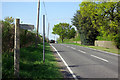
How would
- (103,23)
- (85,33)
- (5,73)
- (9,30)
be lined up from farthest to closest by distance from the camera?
(85,33), (103,23), (9,30), (5,73)

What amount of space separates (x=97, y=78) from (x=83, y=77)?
620 mm

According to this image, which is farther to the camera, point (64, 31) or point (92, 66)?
point (64, 31)

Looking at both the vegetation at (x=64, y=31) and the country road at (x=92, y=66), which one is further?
the vegetation at (x=64, y=31)

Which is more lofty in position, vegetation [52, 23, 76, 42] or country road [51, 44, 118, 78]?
vegetation [52, 23, 76, 42]

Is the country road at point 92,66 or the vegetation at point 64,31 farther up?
the vegetation at point 64,31

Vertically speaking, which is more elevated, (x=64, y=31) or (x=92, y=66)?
(x=64, y=31)

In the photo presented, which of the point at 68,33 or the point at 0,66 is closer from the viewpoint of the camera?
the point at 0,66

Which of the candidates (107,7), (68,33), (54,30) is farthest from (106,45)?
(54,30)

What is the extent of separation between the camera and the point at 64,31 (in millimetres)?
89875

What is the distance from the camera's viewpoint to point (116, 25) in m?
23.9

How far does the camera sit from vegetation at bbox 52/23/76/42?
88875 mm

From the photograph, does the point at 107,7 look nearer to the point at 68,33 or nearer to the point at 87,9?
the point at 87,9

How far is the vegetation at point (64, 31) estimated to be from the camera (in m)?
88.9

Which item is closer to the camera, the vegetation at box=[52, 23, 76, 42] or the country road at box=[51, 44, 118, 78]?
the country road at box=[51, 44, 118, 78]
